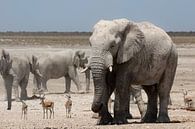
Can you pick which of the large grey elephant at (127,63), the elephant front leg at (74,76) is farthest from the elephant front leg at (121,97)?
the elephant front leg at (74,76)

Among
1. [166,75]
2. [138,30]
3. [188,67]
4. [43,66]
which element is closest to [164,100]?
[166,75]

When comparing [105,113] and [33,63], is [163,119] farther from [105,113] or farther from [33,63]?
[33,63]

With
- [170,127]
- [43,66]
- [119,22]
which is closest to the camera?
[170,127]

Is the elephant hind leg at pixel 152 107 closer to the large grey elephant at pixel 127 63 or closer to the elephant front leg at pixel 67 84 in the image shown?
the large grey elephant at pixel 127 63

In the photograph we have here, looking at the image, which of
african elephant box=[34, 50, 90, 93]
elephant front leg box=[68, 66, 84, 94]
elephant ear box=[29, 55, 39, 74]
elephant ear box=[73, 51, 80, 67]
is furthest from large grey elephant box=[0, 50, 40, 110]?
elephant ear box=[73, 51, 80, 67]

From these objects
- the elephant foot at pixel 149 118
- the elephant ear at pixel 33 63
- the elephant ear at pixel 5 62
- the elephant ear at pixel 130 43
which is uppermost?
the elephant ear at pixel 130 43

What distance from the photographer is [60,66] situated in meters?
32.0

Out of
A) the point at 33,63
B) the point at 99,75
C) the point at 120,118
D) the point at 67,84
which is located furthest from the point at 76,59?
the point at 99,75

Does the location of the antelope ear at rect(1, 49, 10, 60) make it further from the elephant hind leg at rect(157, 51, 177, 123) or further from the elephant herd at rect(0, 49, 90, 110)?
the elephant hind leg at rect(157, 51, 177, 123)

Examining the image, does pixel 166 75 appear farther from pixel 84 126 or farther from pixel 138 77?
pixel 84 126

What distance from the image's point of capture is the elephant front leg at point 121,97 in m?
16.8

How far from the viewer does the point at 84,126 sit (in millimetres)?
16047

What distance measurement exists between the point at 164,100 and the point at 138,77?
4.40 ft

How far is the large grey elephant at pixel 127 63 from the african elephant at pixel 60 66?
13.1 meters
